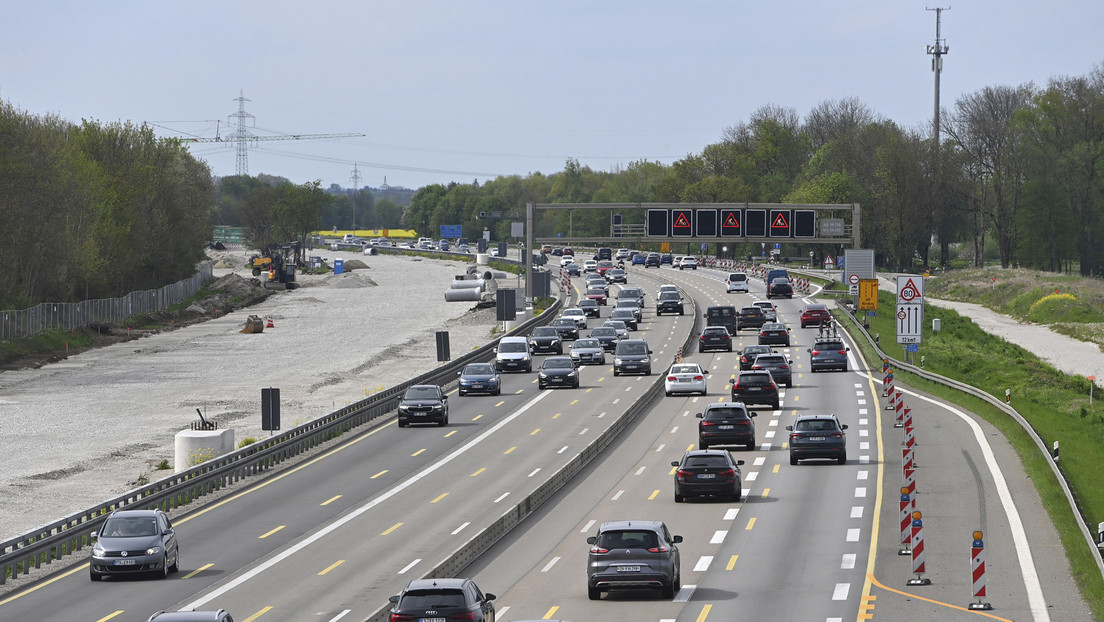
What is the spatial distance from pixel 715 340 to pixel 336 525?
44383mm

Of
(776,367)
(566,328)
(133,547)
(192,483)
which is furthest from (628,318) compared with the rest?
(133,547)

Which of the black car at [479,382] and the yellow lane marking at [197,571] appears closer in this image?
the yellow lane marking at [197,571]

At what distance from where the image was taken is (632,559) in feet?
83.8

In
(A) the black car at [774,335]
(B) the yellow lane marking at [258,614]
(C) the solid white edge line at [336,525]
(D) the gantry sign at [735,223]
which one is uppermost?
(D) the gantry sign at [735,223]

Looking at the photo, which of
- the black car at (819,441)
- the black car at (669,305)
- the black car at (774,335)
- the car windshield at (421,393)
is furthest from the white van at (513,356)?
the black car at (819,441)

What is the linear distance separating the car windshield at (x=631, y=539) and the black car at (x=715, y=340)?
52196 mm

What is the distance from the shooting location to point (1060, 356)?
319 feet

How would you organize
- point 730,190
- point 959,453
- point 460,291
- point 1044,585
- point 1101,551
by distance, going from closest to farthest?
point 1044,585, point 1101,551, point 959,453, point 460,291, point 730,190

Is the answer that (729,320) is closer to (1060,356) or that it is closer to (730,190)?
(1060,356)

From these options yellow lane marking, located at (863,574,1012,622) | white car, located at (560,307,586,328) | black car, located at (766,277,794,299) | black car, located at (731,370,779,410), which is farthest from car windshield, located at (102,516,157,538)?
black car, located at (766,277,794,299)

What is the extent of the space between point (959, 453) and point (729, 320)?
42.8 m

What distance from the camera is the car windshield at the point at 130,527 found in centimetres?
2934

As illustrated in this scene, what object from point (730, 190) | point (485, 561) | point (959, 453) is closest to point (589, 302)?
point (959, 453)

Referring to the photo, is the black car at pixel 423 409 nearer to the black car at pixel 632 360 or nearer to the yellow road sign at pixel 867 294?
the black car at pixel 632 360
